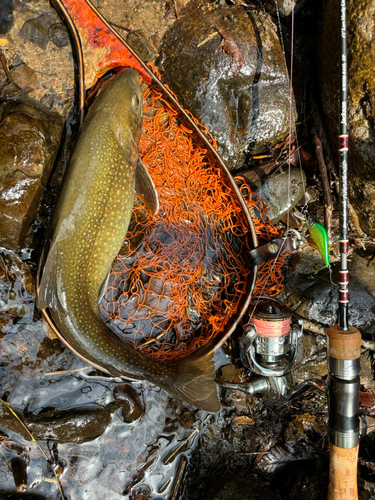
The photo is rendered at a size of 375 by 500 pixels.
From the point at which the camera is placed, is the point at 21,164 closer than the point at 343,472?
No

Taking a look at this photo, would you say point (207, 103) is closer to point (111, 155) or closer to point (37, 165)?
point (111, 155)

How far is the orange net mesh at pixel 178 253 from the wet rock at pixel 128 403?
0.38 metres

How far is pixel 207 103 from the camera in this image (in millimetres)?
3346

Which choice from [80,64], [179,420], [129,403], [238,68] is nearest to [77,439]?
[129,403]

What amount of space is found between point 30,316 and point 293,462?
105 inches

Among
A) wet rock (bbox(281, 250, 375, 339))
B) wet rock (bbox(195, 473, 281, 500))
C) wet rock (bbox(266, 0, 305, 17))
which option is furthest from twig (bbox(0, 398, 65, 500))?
wet rock (bbox(266, 0, 305, 17))

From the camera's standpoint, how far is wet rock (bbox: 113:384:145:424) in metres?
3.23

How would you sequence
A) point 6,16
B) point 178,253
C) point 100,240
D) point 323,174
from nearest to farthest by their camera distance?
point 100,240 → point 6,16 → point 178,253 → point 323,174

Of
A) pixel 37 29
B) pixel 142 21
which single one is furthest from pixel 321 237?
pixel 37 29

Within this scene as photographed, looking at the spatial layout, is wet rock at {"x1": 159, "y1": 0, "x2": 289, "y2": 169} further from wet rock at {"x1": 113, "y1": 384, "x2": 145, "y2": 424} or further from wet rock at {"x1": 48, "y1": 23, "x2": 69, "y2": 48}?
wet rock at {"x1": 113, "y1": 384, "x2": 145, "y2": 424}

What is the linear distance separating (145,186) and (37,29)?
1.70 metres

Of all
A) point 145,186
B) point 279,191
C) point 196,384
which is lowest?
point 196,384

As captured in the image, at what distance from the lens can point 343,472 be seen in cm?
255

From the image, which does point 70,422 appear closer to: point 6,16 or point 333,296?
point 333,296
